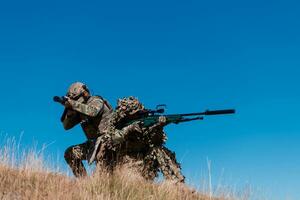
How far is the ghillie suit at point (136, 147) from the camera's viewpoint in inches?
484

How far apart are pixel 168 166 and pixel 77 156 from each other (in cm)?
203

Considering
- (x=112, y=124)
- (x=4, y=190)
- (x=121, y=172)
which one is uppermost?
(x=112, y=124)

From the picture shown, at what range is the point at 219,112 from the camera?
42.9ft

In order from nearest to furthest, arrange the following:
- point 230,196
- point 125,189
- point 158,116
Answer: point 125,189 → point 230,196 → point 158,116

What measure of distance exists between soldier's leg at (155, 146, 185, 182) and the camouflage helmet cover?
99cm

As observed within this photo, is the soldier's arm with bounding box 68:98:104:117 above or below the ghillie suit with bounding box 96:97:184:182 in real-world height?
above

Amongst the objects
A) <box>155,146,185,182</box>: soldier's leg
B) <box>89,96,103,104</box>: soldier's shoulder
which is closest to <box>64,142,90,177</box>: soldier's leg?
<box>89,96,103,104</box>: soldier's shoulder

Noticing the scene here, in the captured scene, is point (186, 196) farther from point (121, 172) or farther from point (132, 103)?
point (132, 103)

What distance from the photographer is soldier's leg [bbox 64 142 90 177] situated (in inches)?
495

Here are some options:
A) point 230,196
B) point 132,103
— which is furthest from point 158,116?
point 230,196

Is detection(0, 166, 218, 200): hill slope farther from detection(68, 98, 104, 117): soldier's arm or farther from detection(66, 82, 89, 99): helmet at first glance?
detection(66, 82, 89, 99): helmet

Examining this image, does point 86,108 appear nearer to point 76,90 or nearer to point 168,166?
point 76,90

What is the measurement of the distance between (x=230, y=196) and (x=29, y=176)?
387cm

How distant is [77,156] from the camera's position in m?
12.6
